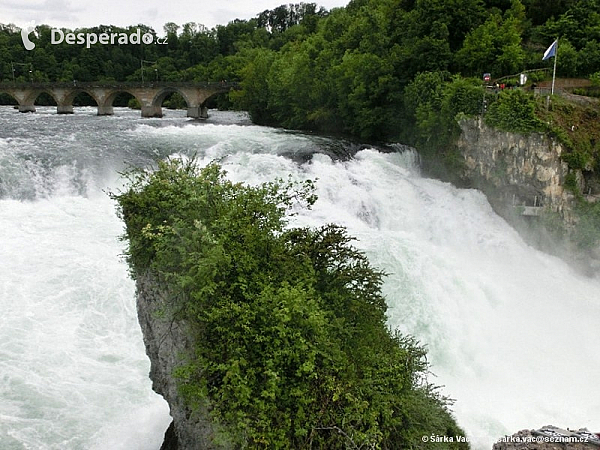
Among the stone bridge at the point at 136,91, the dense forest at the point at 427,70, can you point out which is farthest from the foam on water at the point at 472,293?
the stone bridge at the point at 136,91

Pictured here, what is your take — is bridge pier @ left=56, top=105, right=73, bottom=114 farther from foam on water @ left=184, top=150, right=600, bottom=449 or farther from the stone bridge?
foam on water @ left=184, top=150, right=600, bottom=449

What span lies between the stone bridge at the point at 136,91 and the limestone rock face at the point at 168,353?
1559 inches

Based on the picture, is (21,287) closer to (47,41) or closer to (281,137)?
(281,137)

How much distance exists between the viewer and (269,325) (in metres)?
6.92

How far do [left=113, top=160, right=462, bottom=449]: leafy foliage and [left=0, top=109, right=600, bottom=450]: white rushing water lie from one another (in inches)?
145

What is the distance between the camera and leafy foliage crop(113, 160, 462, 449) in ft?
21.2

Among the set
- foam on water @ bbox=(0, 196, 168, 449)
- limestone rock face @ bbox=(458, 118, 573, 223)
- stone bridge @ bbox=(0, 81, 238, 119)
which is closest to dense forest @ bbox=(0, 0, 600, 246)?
limestone rock face @ bbox=(458, 118, 573, 223)

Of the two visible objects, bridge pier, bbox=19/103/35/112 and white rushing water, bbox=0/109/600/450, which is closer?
white rushing water, bbox=0/109/600/450

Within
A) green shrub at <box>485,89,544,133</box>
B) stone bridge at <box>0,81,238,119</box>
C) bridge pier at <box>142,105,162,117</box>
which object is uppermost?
stone bridge at <box>0,81,238,119</box>

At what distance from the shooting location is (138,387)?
10711mm

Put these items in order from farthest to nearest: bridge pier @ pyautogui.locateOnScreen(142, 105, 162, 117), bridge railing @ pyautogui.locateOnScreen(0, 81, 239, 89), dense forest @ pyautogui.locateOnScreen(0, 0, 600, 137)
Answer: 1. bridge pier @ pyautogui.locateOnScreen(142, 105, 162, 117)
2. bridge railing @ pyautogui.locateOnScreen(0, 81, 239, 89)
3. dense forest @ pyautogui.locateOnScreen(0, 0, 600, 137)

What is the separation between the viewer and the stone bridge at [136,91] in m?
45.2

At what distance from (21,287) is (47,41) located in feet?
242

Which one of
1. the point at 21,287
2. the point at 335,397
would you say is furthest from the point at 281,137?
the point at 335,397
